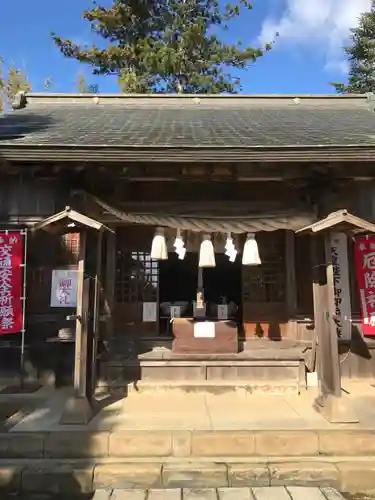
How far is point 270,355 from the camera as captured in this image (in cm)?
687

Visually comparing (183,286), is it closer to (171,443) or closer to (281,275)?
(281,275)

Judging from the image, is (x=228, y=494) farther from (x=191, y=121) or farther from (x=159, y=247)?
(x=191, y=121)

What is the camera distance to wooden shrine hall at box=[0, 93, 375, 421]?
5.88 meters

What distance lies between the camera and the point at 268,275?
7.68 metres

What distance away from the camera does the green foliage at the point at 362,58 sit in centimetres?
2320

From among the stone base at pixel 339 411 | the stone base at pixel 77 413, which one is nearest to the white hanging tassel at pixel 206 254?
the stone base at pixel 339 411

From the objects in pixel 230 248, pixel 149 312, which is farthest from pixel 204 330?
pixel 230 248

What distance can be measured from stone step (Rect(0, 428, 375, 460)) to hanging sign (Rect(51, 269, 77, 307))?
261 cm

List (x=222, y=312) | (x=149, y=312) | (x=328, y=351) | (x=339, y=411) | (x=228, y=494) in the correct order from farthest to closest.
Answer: (x=222, y=312), (x=149, y=312), (x=328, y=351), (x=339, y=411), (x=228, y=494)

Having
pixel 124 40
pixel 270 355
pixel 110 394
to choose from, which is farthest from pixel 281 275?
pixel 124 40

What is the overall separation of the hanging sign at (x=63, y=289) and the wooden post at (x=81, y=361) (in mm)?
1567

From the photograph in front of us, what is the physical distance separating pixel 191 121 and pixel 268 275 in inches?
163

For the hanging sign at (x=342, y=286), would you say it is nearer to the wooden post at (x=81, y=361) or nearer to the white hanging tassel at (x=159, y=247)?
the white hanging tassel at (x=159, y=247)

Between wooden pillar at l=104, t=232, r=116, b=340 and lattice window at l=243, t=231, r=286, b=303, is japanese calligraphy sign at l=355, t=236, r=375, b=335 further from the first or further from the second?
wooden pillar at l=104, t=232, r=116, b=340
